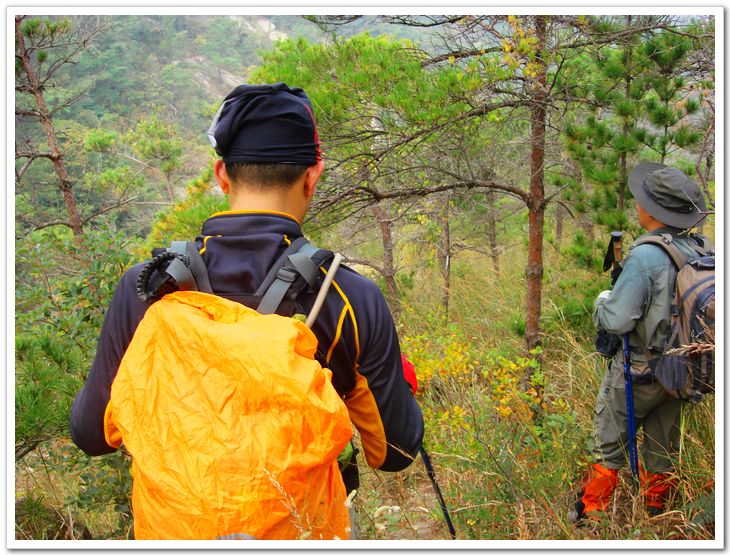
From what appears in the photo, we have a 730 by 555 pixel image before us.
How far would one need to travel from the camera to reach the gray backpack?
8.49 ft

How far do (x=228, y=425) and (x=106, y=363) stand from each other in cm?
46

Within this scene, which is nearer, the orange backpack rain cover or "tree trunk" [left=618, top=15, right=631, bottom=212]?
the orange backpack rain cover

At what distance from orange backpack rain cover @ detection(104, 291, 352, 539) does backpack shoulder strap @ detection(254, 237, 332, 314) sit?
0.06 meters

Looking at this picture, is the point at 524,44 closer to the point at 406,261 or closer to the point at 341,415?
the point at 341,415

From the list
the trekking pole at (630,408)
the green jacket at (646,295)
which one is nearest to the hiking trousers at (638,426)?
the trekking pole at (630,408)

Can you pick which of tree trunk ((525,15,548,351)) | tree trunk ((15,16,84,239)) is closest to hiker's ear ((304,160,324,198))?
tree trunk ((525,15,548,351))

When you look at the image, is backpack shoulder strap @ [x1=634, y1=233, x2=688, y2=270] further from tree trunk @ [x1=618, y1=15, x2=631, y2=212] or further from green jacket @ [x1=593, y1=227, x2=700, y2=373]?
tree trunk @ [x1=618, y1=15, x2=631, y2=212]

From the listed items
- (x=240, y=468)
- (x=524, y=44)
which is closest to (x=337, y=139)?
(x=524, y=44)

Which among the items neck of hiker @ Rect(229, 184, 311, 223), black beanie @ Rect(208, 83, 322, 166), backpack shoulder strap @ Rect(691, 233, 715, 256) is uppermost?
black beanie @ Rect(208, 83, 322, 166)

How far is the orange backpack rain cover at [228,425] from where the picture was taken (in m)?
1.18

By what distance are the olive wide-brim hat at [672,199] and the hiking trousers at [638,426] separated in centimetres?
76

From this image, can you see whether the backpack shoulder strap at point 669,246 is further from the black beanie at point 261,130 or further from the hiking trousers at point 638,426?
the black beanie at point 261,130

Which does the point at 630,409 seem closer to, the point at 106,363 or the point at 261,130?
the point at 261,130

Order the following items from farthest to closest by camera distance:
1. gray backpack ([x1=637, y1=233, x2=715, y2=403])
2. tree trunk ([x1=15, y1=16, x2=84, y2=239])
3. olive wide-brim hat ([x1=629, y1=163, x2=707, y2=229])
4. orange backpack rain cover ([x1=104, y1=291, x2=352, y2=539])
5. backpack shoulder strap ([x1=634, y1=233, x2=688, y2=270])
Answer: tree trunk ([x1=15, y1=16, x2=84, y2=239]), olive wide-brim hat ([x1=629, y1=163, x2=707, y2=229]), backpack shoulder strap ([x1=634, y1=233, x2=688, y2=270]), gray backpack ([x1=637, y1=233, x2=715, y2=403]), orange backpack rain cover ([x1=104, y1=291, x2=352, y2=539])
